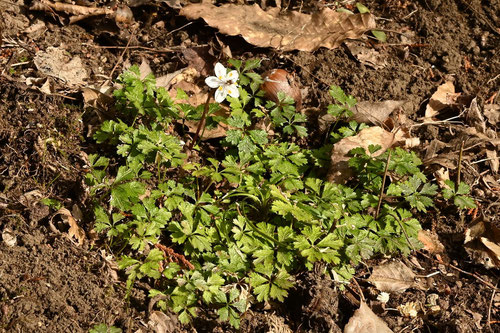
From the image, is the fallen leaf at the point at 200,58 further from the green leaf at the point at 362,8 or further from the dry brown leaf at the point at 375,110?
the green leaf at the point at 362,8

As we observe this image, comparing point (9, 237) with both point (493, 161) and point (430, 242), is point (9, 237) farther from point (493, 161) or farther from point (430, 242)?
point (493, 161)

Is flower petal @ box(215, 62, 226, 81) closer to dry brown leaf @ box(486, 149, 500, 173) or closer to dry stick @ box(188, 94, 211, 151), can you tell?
dry stick @ box(188, 94, 211, 151)

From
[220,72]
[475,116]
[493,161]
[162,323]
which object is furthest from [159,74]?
[493,161]

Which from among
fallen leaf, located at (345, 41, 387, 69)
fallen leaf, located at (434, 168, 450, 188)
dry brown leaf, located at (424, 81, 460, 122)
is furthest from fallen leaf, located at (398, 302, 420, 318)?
fallen leaf, located at (345, 41, 387, 69)

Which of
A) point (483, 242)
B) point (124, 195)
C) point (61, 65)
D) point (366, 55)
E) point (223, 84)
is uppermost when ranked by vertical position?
point (223, 84)

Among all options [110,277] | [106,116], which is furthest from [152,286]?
[106,116]
